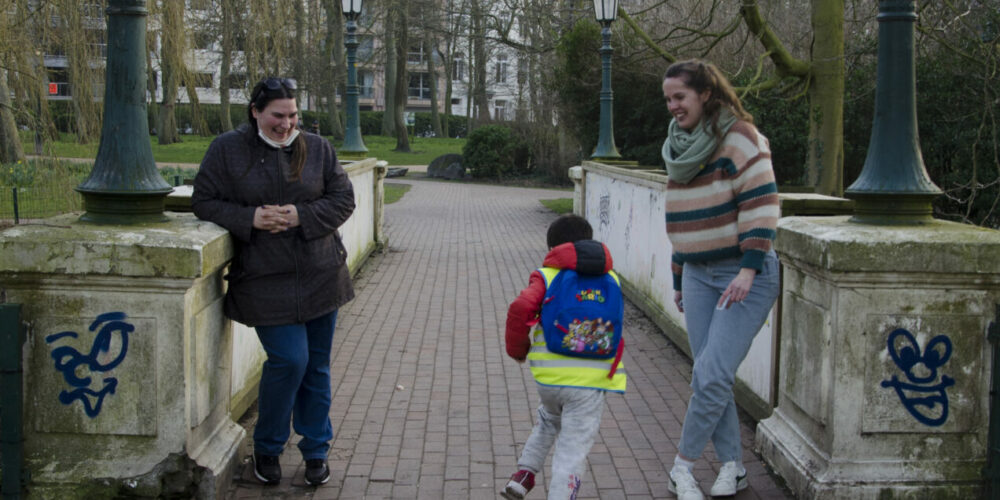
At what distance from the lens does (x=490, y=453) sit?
5145mm

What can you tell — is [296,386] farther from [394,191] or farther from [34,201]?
[394,191]

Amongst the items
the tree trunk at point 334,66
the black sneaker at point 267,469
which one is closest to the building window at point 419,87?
the tree trunk at point 334,66

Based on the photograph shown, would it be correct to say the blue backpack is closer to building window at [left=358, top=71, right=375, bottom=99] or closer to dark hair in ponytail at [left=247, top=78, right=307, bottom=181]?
dark hair in ponytail at [left=247, top=78, right=307, bottom=181]

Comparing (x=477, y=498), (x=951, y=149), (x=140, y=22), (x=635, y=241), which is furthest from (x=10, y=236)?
(x=951, y=149)

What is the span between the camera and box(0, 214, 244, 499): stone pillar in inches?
154

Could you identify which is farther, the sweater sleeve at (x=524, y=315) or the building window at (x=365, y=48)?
the building window at (x=365, y=48)

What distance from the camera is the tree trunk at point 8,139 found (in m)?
13.0

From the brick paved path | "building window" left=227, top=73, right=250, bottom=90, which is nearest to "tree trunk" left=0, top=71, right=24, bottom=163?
"building window" left=227, top=73, right=250, bottom=90

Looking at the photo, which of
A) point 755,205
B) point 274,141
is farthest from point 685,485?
point 274,141

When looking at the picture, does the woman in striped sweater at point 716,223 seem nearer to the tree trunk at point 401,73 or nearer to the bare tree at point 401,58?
the bare tree at point 401,58

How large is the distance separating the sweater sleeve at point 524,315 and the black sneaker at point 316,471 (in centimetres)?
125

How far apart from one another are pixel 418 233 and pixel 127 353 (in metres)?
12.9

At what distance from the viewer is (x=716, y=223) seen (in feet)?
13.5

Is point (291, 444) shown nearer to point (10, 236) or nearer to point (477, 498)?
point (477, 498)
